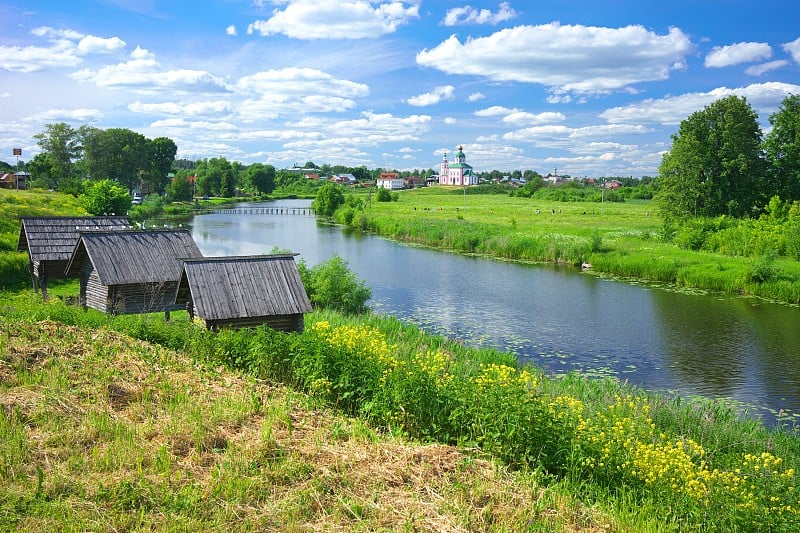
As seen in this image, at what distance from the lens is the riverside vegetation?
6059mm

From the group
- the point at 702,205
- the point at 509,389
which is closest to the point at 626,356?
the point at 509,389

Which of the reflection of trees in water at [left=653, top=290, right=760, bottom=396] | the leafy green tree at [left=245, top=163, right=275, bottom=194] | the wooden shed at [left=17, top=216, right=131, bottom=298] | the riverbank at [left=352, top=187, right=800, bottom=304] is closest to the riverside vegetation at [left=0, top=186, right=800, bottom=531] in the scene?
the reflection of trees in water at [left=653, top=290, right=760, bottom=396]

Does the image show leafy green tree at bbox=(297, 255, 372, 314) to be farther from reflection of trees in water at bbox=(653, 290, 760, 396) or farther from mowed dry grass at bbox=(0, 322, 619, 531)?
mowed dry grass at bbox=(0, 322, 619, 531)

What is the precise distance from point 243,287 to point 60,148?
81.9 m

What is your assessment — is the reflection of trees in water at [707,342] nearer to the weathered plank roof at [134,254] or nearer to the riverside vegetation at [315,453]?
the riverside vegetation at [315,453]

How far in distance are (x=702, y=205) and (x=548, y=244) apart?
40.4ft

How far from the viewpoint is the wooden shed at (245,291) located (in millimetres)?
16078

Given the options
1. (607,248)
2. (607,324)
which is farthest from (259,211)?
(607,324)

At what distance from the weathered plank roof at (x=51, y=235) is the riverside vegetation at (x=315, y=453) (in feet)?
46.4

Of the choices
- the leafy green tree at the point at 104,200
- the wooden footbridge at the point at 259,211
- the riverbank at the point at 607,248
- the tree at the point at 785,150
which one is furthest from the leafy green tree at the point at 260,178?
the tree at the point at 785,150

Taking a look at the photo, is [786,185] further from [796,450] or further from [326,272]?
[796,450]

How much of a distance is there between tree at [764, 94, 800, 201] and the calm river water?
1802 cm

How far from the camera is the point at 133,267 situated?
20797 mm

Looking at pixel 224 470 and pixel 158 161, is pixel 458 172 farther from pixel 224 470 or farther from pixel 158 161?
pixel 224 470
